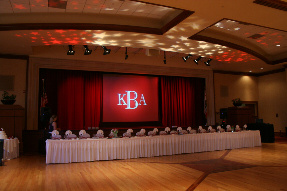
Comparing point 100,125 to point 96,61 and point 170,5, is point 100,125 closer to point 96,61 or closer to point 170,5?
point 96,61

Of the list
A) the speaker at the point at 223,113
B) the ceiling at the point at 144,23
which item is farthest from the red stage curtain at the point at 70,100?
the speaker at the point at 223,113

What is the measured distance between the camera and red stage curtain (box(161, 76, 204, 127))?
1302cm

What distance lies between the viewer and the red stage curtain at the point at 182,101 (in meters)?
13.0

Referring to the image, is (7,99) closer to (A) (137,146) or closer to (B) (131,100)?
(A) (137,146)

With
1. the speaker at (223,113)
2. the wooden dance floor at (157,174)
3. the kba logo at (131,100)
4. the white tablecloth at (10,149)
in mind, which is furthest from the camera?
the speaker at (223,113)

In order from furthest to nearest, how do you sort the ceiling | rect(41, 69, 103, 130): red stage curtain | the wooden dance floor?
rect(41, 69, 103, 130): red stage curtain, the ceiling, the wooden dance floor

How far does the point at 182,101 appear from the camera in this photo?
13.5 metres

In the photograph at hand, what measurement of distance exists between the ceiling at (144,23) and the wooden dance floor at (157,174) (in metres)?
3.88

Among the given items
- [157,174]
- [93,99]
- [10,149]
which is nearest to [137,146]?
[157,174]

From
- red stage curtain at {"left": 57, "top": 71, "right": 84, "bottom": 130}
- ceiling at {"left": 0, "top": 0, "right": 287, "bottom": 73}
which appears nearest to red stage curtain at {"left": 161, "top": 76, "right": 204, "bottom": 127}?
ceiling at {"left": 0, "top": 0, "right": 287, "bottom": 73}

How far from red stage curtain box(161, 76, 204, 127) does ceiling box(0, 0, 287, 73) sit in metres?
4.03

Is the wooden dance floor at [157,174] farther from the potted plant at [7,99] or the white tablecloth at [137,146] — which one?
the potted plant at [7,99]

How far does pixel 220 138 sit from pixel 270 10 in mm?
4831

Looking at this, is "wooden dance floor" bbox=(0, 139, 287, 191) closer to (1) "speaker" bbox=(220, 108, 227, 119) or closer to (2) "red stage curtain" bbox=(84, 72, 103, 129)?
(2) "red stage curtain" bbox=(84, 72, 103, 129)
